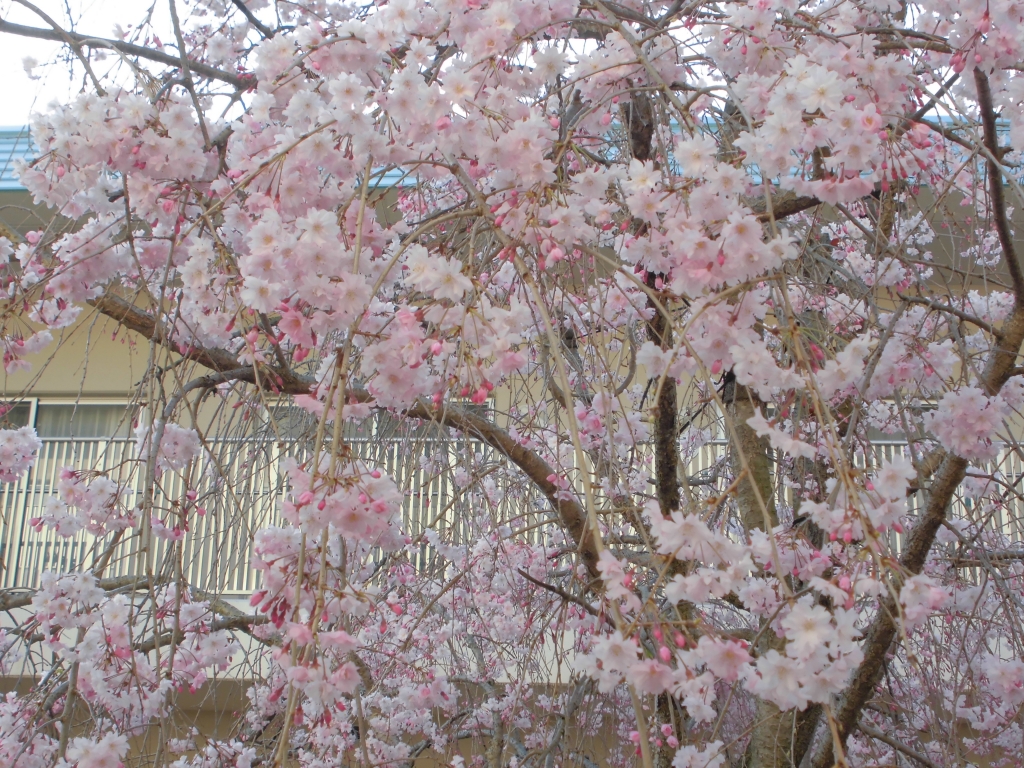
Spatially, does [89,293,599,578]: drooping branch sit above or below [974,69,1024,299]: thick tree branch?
below

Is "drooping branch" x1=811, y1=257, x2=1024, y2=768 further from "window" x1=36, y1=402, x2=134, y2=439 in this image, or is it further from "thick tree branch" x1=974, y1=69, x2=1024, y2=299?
"window" x1=36, y1=402, x2=134, y2=439

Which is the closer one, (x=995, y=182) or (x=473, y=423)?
(x=995, y=182)

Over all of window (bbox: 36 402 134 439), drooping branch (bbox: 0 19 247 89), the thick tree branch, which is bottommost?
window (bbox: 36 402 134 439)

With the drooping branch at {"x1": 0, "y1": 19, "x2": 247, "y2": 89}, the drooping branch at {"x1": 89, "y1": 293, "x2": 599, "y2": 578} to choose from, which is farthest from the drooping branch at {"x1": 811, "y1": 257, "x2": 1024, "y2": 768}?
the drooping branch at {"x1": 0, "y1": 19, "x2": 247, "y2": 89}

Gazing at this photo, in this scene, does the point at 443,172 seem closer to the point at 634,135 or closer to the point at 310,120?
the point at 310,120

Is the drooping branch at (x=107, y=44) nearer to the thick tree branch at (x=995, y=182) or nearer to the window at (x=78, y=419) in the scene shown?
the thick tree branch at (x=995, y=182)

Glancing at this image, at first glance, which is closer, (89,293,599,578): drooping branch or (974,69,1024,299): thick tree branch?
(974,69,1024,299): thick tree branch

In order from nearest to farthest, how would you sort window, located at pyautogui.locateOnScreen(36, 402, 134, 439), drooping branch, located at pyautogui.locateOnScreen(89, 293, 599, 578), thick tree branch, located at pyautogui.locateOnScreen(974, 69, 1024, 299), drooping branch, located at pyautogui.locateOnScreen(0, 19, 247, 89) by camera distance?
thick tree branch, located at pyautogui.locateOnScreen(974, 69, 1024, 299) < drooping branch, located at pyautogui.locateOnScreen(0, 19, 247, 89) < drooping branch, located at pyautogui.locateOnScreen(89, 293, 599, 578) < window, located at pyautogui.locateOnScreen(36, 402, 134, 439)

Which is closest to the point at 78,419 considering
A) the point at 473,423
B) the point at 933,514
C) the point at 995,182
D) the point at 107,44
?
the point at 473,423

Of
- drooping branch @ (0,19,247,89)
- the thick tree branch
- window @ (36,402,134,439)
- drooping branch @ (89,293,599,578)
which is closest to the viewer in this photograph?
the thick tree branch

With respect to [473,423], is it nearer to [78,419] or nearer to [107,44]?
[107,44]

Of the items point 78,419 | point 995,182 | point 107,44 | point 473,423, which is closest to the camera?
point 995,182

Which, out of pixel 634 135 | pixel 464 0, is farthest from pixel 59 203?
pixel 634 135

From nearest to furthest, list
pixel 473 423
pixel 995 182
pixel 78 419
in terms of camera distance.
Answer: pixel 995 182 < pixel 473 423 < pixel 78 419
